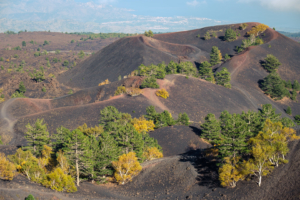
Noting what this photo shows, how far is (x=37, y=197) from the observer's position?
28.4 m

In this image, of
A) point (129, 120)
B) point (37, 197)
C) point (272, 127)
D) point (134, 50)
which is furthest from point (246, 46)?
point (37, 197)

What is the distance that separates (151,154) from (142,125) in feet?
30.9

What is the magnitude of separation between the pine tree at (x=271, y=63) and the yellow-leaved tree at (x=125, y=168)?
8746cm

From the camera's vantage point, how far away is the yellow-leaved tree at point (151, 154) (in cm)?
4553

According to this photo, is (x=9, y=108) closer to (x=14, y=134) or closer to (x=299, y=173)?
(x=14, y=134)

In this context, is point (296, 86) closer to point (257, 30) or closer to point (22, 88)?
point (257, 30)

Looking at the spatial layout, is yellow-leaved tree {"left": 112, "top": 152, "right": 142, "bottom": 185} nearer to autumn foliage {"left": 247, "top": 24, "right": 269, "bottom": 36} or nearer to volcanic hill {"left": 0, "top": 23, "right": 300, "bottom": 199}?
volcanic hill {"left": 0, "top": 23, "right": 300, "bottom": 199}

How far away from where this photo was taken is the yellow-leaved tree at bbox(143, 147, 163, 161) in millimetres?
45534

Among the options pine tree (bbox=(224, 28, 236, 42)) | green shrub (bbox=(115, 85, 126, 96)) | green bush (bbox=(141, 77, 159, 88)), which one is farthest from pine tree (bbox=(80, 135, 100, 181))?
pine tree (bbox=(224, 28, 236, 42))

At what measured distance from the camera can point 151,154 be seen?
45750 mm

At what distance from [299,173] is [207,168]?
1102 cm

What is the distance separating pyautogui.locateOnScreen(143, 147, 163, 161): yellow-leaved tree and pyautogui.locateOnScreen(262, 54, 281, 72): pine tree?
79.1m

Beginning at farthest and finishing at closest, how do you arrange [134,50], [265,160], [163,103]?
[134,50] → [163,103] → [265,160]

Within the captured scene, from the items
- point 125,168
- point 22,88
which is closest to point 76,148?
point 125,168
